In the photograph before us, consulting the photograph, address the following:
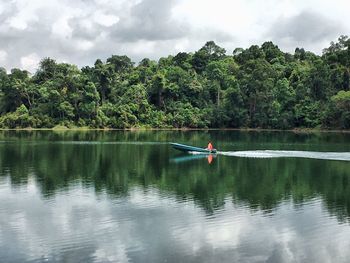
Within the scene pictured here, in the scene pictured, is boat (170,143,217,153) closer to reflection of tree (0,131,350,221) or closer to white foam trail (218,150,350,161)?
reflection of tree (0,131,350,221)

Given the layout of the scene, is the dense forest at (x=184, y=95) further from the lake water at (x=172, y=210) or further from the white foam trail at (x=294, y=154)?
the lake water at (x=172, y=210)

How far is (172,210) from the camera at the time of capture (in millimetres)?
16922

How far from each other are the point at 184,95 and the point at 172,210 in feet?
223

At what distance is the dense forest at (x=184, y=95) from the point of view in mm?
73125

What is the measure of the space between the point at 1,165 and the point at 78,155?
6.72m

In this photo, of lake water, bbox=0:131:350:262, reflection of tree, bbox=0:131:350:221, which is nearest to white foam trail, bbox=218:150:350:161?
reflection of tree, bbox=0:131:350:221

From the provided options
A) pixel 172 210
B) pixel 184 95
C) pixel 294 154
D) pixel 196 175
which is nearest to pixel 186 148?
pixel 294 154

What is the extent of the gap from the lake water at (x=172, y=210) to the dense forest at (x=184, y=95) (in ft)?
145

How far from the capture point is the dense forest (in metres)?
73.1

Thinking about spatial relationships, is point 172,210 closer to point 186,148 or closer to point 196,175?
point 196,175

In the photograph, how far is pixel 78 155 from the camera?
34.1m

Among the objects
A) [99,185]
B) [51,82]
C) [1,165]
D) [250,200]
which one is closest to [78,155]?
[1,165]

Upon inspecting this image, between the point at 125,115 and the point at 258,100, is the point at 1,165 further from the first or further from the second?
the point at 258,100

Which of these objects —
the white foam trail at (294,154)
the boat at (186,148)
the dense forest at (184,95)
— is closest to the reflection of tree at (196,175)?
the boat at (186,148)
